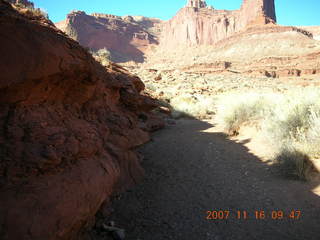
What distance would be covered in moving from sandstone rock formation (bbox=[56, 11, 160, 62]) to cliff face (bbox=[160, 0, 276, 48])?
11.5 meters

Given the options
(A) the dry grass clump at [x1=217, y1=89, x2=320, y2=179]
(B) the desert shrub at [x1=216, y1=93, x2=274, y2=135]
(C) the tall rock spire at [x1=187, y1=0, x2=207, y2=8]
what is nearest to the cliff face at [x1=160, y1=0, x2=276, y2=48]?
(C) the tall rock spire at [x1=187, y1=0, x2=207, y2=8]

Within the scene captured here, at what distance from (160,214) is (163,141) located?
11.6 feet

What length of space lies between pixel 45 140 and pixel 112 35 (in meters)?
90.8

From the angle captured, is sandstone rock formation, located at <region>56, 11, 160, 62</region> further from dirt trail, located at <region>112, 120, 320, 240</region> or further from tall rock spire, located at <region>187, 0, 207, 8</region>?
dirt trail, located at <region>112, 120, 320, 240</region>

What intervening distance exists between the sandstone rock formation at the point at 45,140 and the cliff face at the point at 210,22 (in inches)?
3279

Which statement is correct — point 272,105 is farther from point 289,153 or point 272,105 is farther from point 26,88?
point 26,88

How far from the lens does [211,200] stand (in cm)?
351

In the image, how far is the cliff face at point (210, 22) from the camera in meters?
80.2

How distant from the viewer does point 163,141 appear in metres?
6.64

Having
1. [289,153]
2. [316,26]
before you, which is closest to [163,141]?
[289,153]

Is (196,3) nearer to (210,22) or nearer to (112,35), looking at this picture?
(210,22)

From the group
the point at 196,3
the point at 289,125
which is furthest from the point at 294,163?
the point at 196,3
